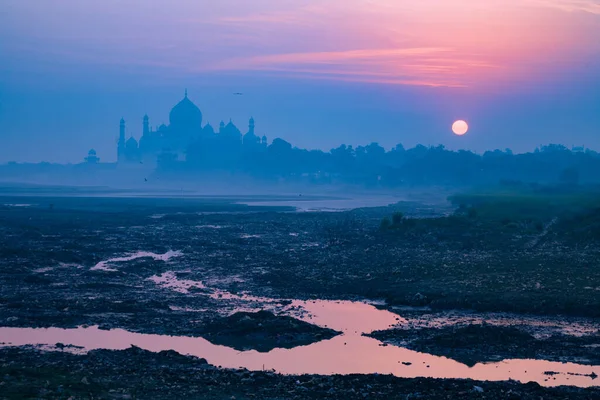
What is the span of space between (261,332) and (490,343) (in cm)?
651

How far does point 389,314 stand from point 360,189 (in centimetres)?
13919

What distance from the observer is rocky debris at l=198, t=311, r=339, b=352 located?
22234 millimetres

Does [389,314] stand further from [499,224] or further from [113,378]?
[499,224]

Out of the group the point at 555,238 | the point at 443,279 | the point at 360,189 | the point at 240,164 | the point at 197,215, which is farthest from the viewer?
the point at 240,164

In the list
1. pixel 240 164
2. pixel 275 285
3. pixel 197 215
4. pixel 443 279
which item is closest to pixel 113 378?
pixel 275 285

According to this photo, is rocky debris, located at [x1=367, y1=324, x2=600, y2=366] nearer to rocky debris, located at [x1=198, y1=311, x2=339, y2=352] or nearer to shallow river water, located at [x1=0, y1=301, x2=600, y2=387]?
shallow river water, located at [x1=0, y1=301, x2=600, y2=387]

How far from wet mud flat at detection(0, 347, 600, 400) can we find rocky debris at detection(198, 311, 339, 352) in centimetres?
316

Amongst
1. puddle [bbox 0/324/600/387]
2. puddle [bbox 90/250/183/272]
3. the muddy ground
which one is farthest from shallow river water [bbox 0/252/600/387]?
puddle [bbox 90/250/183/272]

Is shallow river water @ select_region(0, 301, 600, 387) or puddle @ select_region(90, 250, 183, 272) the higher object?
puddle @ select_region(90, 250, 183, 272)

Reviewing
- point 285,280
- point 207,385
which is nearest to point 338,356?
point 207,385

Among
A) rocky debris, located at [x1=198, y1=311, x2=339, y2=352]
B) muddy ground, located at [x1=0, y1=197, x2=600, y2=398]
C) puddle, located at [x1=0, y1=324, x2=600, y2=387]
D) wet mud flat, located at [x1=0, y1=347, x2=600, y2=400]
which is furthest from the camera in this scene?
rocky debris, located at [x1=198, y1=311, x2=339, y2=352]

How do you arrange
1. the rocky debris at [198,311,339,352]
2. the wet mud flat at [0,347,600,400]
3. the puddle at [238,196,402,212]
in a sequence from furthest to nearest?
1. the puddle at [238,196,402,212]
2. the rocky debris at [198,311,339,352]
3. the wet mud flat at [0,347,600,400]

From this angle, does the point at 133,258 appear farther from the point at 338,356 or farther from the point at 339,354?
the point at 338,356

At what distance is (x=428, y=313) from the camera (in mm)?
26406
